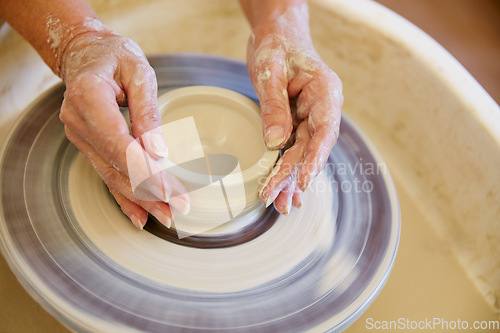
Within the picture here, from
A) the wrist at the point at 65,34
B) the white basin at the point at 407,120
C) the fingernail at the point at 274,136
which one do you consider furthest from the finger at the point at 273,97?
the white basin at the point at 407,120

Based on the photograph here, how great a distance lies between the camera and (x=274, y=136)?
0.89m

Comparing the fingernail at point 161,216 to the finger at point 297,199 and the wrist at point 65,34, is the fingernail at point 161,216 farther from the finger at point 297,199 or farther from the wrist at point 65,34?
the wrist at point 65,34

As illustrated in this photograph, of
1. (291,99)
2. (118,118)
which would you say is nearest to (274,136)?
(291,99)

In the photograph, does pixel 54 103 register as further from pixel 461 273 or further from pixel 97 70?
pixel 461 273

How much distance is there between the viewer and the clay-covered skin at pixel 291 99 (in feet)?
2.84

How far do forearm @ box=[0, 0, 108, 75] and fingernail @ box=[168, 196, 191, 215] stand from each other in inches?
17.3

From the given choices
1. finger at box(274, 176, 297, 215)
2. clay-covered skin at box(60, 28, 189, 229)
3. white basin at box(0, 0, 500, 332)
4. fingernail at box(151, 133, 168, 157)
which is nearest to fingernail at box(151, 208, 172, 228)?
clay-covered skin at box(60, 28, 189, 229)

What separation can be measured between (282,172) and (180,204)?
0.21 meters

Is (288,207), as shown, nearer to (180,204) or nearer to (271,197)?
(271,197)

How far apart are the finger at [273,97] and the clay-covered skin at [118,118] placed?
0.23m

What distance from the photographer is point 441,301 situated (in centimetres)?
110

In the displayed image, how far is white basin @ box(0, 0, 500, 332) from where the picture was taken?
110 centimetres

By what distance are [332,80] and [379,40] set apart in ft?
1.54

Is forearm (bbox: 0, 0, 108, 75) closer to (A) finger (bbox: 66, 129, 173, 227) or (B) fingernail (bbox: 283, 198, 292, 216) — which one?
(A) finger (bbox: 66, 129, 173, 227)
